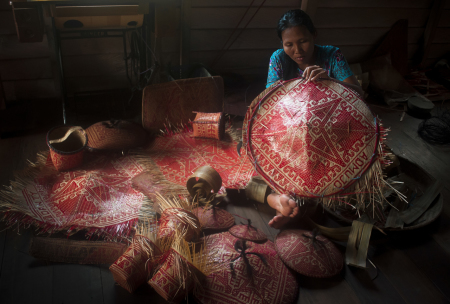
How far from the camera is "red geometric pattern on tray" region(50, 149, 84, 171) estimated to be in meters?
2.29

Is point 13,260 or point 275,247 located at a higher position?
point 275,247

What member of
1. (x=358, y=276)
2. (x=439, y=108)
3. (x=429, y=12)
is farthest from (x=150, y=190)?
(x=429, y=12)

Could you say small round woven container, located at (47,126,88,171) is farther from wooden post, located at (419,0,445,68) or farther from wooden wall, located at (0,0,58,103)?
wooden post, located at (419,0,445,68)

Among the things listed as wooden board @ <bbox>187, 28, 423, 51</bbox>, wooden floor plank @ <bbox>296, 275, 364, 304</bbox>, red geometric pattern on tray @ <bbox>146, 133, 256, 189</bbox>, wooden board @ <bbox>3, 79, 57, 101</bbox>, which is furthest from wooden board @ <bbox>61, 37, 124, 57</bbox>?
wooden floor plank @ <bbox>296, 275, 364, 304</bbox>

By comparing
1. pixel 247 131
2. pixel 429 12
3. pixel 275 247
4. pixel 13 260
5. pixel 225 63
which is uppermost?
pixel 429 12

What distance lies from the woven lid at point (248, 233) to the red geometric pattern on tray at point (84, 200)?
60 centimetres

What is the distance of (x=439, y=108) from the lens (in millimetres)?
3723

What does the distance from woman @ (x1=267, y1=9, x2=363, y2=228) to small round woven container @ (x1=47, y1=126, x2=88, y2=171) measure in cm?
132

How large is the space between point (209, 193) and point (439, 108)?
9.66 feet

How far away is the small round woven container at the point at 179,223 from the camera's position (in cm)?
178

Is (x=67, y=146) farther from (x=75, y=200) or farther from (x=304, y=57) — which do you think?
(x=304, y=57)

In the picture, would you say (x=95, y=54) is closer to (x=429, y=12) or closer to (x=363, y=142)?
(x=363, y=142)

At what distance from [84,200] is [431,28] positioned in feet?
13.9

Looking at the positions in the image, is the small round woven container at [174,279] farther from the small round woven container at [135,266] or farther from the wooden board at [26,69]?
the wooden board at [26,69]
